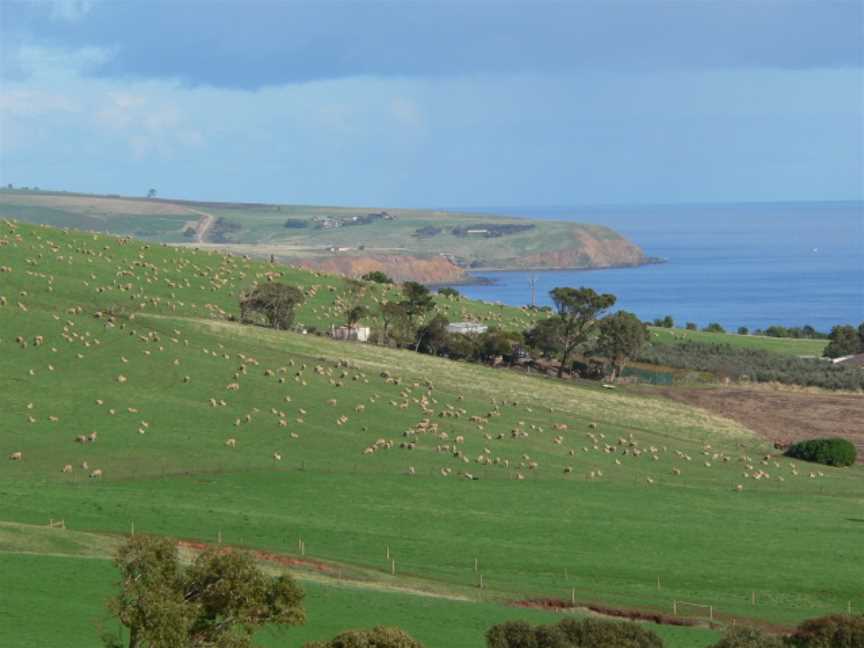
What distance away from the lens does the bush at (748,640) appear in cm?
3384

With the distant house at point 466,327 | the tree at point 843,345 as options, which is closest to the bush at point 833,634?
the distant house at point 466,327

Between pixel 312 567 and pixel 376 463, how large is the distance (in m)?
22.2

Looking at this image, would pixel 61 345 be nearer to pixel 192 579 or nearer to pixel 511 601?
pixel 511 601

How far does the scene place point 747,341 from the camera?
14250 cm

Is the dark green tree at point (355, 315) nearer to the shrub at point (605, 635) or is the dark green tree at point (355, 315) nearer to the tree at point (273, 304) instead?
the tree at point (273, 304)

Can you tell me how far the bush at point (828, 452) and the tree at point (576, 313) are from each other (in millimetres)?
27024

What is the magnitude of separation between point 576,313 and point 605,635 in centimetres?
7292

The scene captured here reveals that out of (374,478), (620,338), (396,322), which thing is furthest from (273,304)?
(374,478)

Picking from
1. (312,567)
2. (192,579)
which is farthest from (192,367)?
(192,579)

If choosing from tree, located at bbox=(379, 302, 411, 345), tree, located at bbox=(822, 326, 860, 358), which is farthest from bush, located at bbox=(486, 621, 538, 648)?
tree, located at bbox=(822, 326, 860, 358)

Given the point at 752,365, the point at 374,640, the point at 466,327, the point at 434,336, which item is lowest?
the point at 374,640

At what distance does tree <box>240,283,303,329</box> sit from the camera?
10425 centimetres

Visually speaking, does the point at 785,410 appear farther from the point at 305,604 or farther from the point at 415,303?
the point at 305,604

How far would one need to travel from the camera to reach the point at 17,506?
5553 cm
